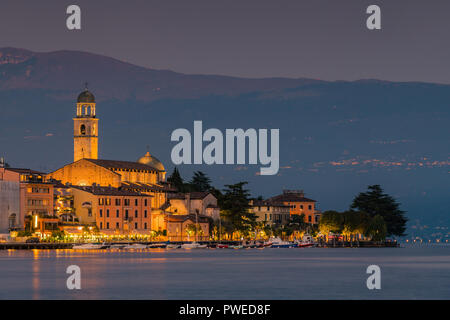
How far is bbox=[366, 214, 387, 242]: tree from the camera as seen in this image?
168 metres

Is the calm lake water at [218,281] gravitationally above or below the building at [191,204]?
below

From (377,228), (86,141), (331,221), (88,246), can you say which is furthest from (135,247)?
(377,228)

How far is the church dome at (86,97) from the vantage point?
18600 cm

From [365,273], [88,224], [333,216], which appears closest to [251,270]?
[365,273]

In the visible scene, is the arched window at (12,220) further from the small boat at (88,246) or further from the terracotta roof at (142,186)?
the terracotta roof at (142,186)

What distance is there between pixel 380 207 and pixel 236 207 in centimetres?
2582

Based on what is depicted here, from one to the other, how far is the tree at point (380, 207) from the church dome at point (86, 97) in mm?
50392

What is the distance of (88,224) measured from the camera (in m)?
155

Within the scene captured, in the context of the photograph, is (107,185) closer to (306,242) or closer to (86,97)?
(86,97)

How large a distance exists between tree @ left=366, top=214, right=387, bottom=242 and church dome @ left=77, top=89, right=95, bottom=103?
5467cm

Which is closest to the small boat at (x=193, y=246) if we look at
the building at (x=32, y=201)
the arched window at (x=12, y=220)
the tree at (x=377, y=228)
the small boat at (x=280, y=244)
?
the small boat at (x=280, y=244)

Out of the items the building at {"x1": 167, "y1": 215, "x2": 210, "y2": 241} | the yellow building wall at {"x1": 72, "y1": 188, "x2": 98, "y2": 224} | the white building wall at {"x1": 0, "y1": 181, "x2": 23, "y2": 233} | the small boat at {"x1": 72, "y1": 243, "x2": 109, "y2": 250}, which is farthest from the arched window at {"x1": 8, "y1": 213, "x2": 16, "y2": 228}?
the building at {"x1": 167, "y1": 215, "x2": 210, "y2": 241}
